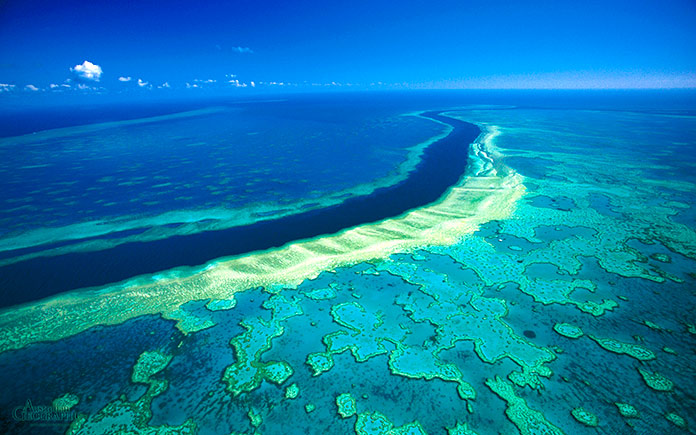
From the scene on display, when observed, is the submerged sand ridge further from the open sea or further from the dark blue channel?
the dark blue channel

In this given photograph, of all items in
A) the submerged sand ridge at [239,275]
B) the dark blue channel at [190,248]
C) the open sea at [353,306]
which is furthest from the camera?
the dark blue channel at [190,248]

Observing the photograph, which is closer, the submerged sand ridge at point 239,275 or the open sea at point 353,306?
the open sea at point 353,306

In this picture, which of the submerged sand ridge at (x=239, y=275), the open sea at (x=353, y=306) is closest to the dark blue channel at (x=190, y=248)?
the open sea at (x=353, y=306)

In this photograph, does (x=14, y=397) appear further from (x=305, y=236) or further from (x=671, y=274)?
(x=671, y=274)

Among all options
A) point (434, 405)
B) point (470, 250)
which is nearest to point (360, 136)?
point (470, 250)

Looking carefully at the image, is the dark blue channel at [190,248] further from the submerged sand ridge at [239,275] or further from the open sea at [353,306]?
the submerged sand ridge at [239,275]
